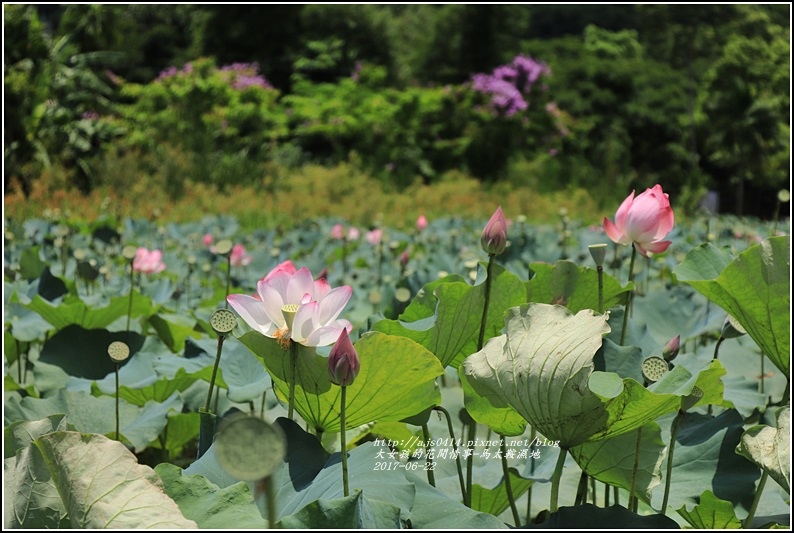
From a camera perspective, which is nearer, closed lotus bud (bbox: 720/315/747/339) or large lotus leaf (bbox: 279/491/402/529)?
large lotus leaf (bbox: 279/491/402/529)

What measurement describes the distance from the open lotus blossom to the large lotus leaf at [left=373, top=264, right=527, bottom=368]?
5.1 inches

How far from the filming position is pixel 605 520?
0.62 metres

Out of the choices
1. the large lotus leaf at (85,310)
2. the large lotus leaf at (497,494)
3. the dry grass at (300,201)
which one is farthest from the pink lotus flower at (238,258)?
the dry grass at (300,201)

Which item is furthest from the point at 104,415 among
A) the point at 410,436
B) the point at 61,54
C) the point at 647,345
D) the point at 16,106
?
the point at 61,54

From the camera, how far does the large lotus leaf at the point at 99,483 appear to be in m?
0.55

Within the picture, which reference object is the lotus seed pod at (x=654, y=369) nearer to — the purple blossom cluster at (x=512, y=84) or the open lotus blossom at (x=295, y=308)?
the open lotus blossom at (x=295, y=308)

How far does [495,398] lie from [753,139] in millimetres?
19222

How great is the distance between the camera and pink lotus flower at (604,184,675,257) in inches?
34.5

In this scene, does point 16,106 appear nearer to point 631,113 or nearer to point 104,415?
point 104,415

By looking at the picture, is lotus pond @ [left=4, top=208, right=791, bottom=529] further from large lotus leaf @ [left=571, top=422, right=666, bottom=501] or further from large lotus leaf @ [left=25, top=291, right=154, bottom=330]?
large lotus leaf @ [left=25, top=291, right=154, bottom=330]

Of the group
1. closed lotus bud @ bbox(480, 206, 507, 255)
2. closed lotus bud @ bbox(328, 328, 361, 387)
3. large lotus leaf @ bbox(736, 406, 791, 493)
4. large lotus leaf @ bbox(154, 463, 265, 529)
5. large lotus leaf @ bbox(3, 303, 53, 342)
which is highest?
closed lotus bud @ bbox(480, 206, 507, 255)

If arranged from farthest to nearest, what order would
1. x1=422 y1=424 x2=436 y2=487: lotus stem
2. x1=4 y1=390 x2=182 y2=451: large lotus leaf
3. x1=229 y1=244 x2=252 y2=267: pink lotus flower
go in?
x1=229 y1=244 x2=252 y2=267: pink lotus flower
x1=4 y1=390 x2=182 y2=451: large lotus leaf
x1=422 y1=424 x2=436 y2=487: lotus stem

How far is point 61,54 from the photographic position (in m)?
10.0

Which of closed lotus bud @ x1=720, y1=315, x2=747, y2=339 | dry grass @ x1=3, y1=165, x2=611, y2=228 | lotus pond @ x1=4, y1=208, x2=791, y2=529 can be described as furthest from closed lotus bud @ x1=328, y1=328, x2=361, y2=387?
dry grass @ x1=3, y1=165, x2=611, y2=228
